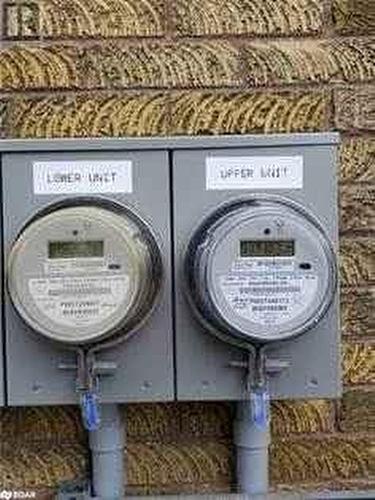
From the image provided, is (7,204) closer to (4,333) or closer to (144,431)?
(4,333)

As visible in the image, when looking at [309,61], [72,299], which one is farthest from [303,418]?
[309,61]

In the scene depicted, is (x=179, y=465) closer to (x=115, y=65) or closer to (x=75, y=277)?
(x=75, y=277)

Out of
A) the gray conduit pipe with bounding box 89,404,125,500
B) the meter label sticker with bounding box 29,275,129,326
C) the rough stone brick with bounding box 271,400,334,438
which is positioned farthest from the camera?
the rough stone brick with bounding box 271,400,334,438

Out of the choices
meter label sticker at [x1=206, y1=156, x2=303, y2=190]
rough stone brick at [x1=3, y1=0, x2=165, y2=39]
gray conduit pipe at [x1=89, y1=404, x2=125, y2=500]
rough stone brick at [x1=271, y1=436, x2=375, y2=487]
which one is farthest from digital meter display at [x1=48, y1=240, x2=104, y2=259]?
rough stone brick at [x1=271, y1=436, x2=375, y2=487]

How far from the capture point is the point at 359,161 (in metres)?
1.59

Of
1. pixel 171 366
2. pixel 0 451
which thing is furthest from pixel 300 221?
pixel 0 451

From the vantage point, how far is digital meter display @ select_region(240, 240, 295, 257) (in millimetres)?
1329

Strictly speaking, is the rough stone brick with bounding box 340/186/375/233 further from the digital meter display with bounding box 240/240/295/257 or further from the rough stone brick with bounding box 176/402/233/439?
the rough stone brick with bounding box 176/402/233/439

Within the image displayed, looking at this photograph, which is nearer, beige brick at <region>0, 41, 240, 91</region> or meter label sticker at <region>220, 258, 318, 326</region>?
meter label sticker at <region>220, 258, 318, 326</region>

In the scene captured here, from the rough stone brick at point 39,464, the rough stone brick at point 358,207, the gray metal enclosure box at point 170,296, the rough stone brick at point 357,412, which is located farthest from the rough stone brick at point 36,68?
the rough stone brick at point 357,412

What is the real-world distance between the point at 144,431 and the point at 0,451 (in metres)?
0.26

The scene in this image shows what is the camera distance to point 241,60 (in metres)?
1.57

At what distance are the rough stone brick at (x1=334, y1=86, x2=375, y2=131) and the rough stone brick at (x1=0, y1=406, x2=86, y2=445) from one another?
0.72 m

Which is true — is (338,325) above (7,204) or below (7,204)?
below
